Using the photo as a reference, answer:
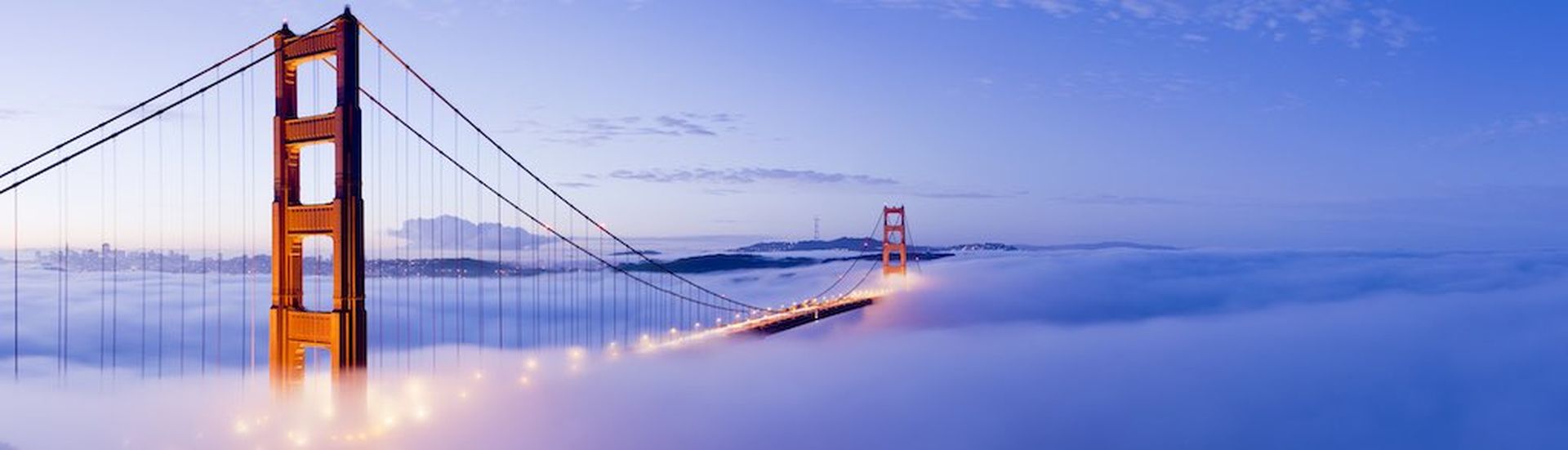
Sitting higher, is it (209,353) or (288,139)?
(288,139)

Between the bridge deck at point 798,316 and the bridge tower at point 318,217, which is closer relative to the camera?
the bridge tower at point 318,217

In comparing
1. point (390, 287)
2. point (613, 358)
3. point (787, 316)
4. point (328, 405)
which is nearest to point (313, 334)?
point (328, 405)

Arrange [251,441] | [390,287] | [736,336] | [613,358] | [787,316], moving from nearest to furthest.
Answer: [251,441] → [613,358] → [736,336] → [787,316] → [390,287]

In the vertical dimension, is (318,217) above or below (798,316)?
above

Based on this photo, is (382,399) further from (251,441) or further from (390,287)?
(390,287)

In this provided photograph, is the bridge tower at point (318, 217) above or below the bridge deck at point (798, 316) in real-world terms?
above

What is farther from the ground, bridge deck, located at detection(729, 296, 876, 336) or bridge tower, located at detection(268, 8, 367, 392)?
bridge tower, located at detection(268, 8, 367, 392)

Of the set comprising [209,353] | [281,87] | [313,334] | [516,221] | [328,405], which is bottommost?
[209,353]

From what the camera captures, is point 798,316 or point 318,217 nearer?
point 318,217
